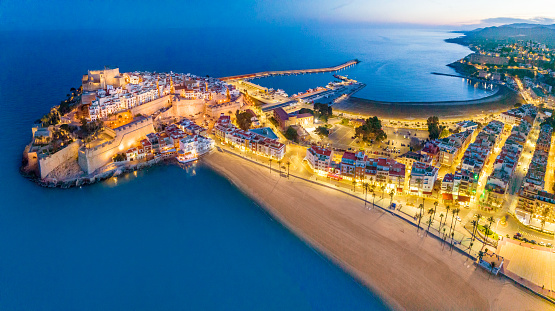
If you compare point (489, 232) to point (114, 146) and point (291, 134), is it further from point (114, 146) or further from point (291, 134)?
point (114, 146)

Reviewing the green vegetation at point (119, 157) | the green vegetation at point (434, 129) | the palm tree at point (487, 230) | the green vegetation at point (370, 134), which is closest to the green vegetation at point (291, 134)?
the green vegetation at point (370, 134)

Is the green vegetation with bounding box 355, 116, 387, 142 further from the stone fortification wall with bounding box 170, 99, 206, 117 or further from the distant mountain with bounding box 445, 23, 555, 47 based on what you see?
the distant mountain with bounding box 445, 23, 555, 47

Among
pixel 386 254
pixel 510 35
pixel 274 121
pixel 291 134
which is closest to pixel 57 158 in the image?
pixel 291 134

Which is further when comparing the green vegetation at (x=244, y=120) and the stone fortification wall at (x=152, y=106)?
the stone fortification wall at (x=152, y=106)

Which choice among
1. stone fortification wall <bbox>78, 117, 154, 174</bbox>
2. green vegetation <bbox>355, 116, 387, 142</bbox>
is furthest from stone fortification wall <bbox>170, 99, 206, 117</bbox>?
green vegetation <bbox>355, 116, 387, 142</bbox>

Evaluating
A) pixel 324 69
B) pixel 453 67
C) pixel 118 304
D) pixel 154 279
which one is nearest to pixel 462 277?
pixel 154 279

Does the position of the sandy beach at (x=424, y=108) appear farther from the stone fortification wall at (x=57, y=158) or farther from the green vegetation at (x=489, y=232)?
the stone fortification wall at (x=57, y=158)

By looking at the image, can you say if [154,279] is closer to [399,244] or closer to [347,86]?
[399,244]
